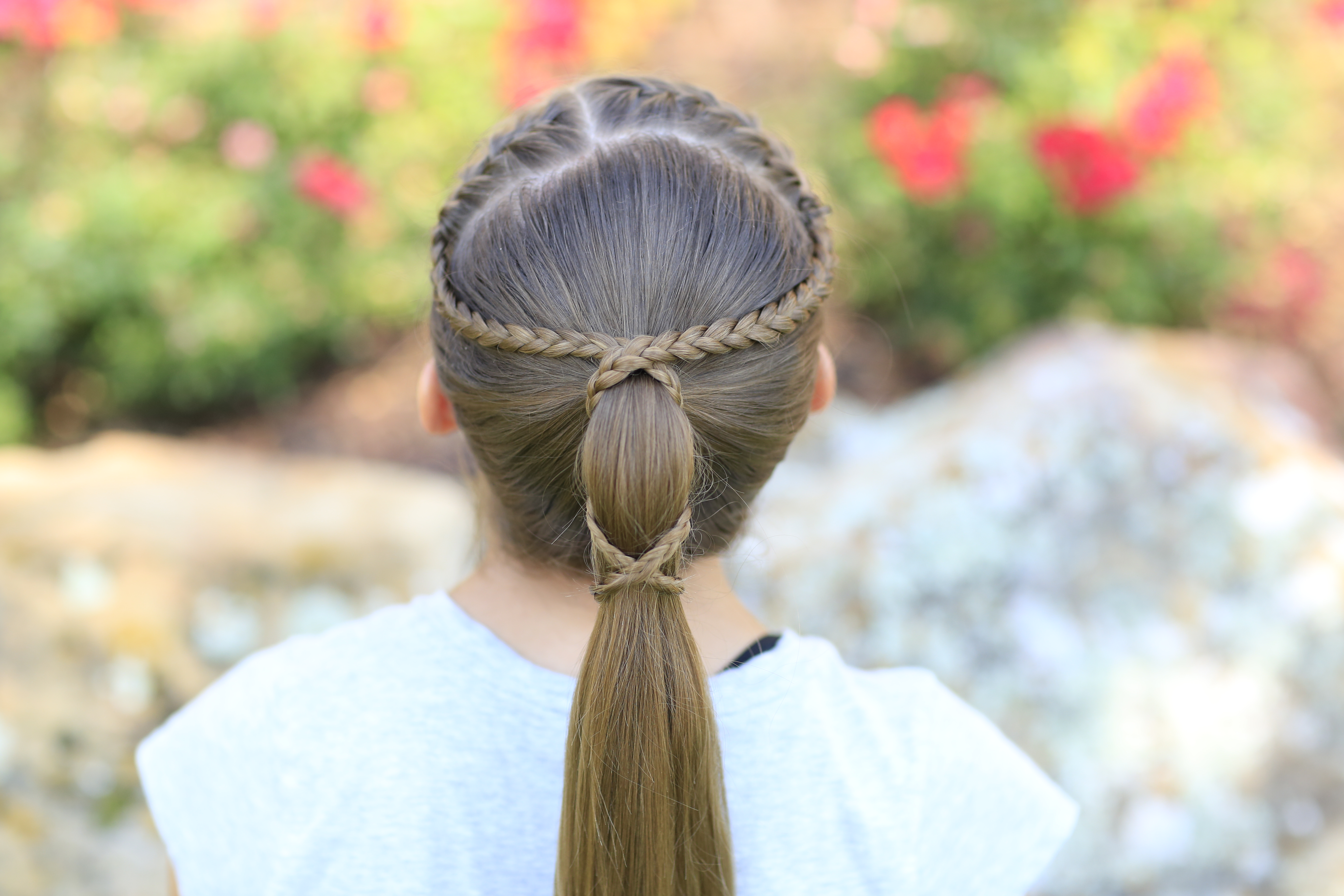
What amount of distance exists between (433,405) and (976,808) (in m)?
0.77

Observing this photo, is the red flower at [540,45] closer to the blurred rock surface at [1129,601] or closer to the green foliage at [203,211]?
the green foliage at [203,211]

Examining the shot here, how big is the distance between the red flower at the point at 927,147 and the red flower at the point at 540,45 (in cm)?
123

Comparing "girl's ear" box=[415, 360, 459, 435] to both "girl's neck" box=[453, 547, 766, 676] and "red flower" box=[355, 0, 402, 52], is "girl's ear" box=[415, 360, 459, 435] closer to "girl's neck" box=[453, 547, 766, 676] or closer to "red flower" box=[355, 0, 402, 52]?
"girl's neck" box=[453, 547, 766, 676]

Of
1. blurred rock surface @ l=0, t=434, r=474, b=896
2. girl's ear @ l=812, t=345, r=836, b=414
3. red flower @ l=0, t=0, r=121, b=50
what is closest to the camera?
girl's ear @ l=812, t=345, r=836, b=414

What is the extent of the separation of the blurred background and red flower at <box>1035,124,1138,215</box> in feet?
0.05

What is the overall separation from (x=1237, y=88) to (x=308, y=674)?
12.6 ft

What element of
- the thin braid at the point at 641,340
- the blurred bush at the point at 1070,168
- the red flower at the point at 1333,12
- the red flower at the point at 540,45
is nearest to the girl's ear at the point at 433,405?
the thin braid at the point at 641,340

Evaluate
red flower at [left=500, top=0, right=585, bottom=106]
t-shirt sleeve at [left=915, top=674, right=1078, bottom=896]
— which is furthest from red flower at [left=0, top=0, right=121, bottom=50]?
t-shirt sleeve at [left=915, top=674, right=1078, bottom=896]

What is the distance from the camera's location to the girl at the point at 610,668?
867mm

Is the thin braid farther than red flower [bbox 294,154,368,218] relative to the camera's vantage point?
No

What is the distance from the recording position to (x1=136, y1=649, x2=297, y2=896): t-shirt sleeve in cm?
102

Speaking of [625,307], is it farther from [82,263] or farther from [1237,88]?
[1237,88]

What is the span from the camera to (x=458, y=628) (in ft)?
3.35

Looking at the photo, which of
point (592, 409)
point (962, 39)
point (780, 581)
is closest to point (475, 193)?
point (592, 409)
